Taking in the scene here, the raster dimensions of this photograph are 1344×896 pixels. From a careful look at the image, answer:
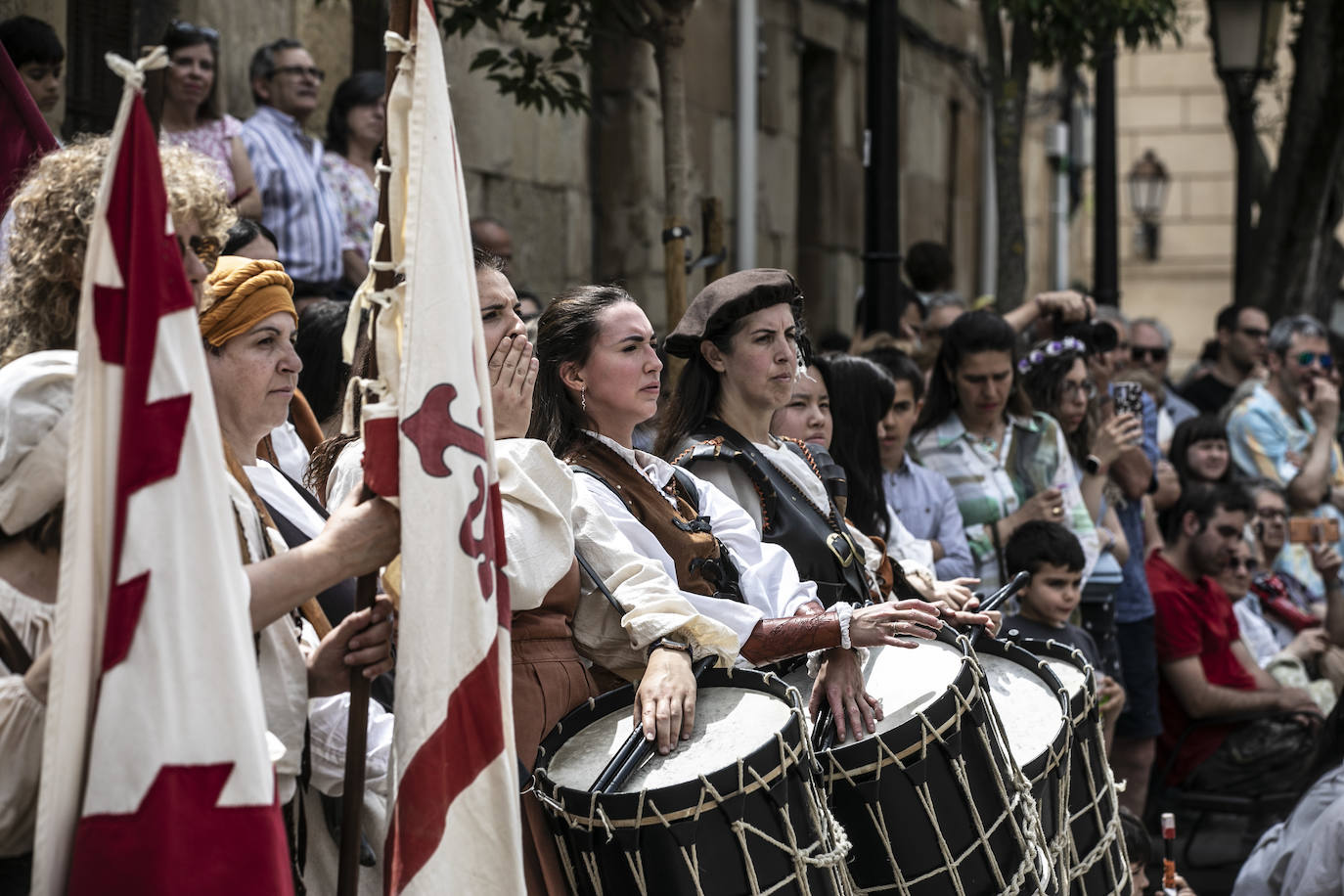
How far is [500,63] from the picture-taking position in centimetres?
674

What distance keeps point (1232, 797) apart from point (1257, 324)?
166 inches

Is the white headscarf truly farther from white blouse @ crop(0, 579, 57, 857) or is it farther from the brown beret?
the brown beret

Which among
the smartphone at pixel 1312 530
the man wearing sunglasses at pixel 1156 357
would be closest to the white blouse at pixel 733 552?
the smartphone at pixel 1312 530

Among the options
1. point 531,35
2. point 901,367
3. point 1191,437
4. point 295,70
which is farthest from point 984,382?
point 1191,437

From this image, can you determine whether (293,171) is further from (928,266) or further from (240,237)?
(928,266)

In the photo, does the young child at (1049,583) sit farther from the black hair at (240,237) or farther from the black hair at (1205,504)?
the black hair at (240,237)

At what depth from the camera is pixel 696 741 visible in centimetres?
319

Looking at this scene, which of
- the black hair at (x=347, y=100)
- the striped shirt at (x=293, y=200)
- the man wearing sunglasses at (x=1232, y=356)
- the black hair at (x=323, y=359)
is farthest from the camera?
the man wearing sunglasses at (x=1232, y=356)

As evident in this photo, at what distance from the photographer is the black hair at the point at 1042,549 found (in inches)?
224

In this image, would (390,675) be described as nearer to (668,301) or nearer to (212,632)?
(212,632)

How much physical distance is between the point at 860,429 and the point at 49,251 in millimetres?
3319

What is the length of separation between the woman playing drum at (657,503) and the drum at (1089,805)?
0.61 meters

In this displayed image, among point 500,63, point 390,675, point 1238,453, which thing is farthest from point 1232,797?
point 390,675

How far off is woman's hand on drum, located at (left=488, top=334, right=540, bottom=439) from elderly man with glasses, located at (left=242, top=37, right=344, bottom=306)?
10.1ft
